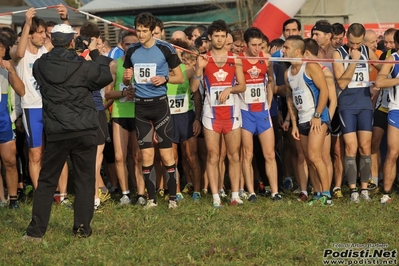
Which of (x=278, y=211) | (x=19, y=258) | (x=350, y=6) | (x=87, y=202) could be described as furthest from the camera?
(x=350, y=6)

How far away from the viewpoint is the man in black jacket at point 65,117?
828cm

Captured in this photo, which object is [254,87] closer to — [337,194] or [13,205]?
[337,194]

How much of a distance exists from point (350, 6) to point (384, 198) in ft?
45.7

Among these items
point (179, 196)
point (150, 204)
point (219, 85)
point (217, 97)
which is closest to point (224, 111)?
point (217, 97)

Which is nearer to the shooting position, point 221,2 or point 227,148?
point 227,148

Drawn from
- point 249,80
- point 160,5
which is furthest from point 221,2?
point 249,80

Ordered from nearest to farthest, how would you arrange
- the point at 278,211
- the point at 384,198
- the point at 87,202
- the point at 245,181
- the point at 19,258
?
1. the point at 19,258
2. the point at 87,202
3. the point at 278,211
4. the point at 384,198
5. the point at 245,181

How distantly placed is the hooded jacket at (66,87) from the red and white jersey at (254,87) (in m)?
2.90

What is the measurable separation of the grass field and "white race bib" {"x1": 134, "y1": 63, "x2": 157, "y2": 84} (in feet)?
5.28

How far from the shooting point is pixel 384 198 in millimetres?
10375

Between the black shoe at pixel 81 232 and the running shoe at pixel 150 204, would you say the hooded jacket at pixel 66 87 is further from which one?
the running shoe at pixel 150 204

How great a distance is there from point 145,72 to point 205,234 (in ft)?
8.15

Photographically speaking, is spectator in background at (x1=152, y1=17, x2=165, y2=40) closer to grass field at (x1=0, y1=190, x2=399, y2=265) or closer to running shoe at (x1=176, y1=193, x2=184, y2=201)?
running shoe at (x1=176, y1=193, x2=184, y2=201)

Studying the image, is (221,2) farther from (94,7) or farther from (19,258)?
(19,258)
